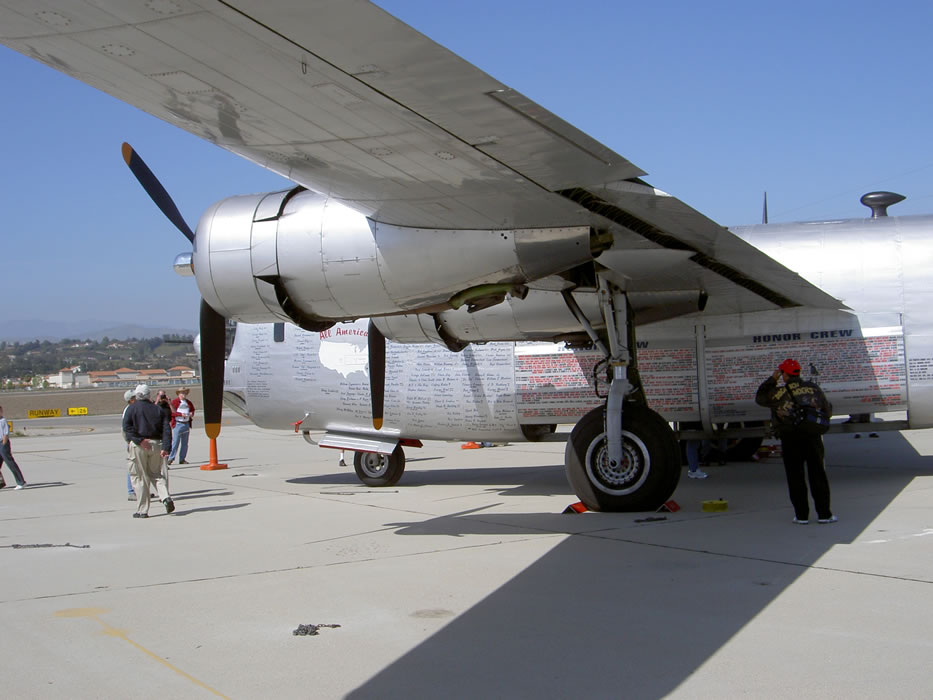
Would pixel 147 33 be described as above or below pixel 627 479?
above

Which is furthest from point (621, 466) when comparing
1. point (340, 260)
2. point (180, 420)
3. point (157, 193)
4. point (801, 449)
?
point (180, 420)

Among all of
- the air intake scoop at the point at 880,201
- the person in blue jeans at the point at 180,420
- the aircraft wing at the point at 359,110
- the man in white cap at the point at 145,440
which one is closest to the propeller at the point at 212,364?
the man in white cap at the point at 145,440

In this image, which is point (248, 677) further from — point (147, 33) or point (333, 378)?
point (333, 378)

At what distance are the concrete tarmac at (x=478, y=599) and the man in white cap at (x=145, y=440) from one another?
1.40 feet

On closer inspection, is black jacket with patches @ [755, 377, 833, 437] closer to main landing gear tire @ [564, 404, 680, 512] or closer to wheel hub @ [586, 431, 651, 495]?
main landing gear tire @ [564, 404, 680, 512]

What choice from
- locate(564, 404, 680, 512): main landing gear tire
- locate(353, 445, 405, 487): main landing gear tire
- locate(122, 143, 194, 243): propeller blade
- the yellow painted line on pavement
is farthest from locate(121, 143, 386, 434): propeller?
locate(564, 404, 680, 512): main landing gear tire

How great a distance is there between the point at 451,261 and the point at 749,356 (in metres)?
4.60

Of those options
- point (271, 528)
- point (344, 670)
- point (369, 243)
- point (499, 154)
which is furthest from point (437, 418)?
point (344, 670)

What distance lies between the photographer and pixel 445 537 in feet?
26.9

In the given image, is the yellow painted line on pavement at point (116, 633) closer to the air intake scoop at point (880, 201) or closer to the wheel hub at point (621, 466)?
the wheel hub at point (621, 466)

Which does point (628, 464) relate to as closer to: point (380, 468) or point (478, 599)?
point (478, 599)

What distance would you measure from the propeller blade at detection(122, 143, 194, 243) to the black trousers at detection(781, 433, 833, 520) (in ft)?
24.1

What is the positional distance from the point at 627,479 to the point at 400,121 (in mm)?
4728

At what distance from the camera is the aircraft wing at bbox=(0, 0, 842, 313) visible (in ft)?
13.8
